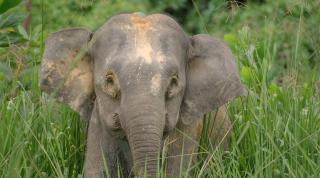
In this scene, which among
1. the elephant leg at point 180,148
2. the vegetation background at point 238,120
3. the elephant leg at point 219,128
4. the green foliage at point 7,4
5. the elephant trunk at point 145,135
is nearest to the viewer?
the elephant trunk at point 145,135

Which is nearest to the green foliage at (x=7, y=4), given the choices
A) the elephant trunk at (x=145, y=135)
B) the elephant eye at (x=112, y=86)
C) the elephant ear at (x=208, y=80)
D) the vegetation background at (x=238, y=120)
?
the vegetation background at (x=238, y=120)

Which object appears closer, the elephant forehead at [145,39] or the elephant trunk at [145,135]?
the elephant trunk at [145,135]

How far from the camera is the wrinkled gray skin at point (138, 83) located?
19.1ft

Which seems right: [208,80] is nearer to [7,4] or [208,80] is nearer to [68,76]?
[68,76]

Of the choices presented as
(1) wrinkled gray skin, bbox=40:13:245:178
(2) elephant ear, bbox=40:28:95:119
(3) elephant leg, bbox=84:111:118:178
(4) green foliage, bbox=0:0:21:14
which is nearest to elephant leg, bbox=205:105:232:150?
(1) wrinkled gray skin, bbox=40:13:245:178

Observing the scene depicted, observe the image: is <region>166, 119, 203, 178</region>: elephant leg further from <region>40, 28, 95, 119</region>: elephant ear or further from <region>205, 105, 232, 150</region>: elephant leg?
<region>40, 28, 95, 119</region>: elephant ear

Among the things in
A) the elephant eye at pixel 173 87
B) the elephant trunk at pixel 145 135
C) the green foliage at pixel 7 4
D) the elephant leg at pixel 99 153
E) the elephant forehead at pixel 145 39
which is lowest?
the elephant leg at pixel 99 153

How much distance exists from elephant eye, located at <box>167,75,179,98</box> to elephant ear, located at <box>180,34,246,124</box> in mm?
234

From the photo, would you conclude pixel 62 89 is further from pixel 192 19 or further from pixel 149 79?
pixel 192 19

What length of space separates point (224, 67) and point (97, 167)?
820 millimetres

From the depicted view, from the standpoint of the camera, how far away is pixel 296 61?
672 centimetres

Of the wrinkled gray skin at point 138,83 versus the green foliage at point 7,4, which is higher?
the green foliage at point 7,4

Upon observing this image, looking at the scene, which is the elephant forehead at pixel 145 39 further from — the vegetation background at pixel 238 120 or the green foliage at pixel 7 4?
the green foliage at pixel 7 4

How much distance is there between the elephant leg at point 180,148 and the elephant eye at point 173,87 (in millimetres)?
261
